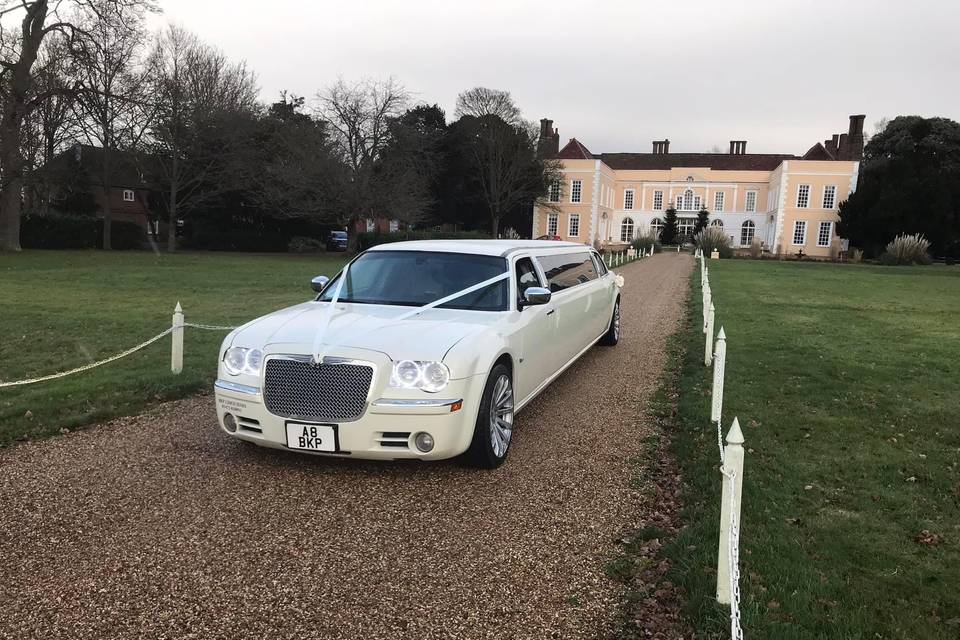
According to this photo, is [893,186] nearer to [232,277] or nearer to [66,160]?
[232,277]

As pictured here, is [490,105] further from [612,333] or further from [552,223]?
[612,333]

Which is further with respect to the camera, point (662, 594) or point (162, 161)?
point (162, 161)

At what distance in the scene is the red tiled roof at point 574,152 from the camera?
72.2 meters

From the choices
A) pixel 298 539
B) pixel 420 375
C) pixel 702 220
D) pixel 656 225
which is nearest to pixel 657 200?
pixel 656 225

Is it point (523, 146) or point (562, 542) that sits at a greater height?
point (523, 146)

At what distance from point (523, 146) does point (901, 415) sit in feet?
183

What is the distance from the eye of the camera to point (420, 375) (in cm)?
464

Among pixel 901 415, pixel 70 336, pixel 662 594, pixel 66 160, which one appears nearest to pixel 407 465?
pixel 662 594

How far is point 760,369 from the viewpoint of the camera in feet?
29.7

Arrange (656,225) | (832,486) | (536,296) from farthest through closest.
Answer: (656,225), (536,296), (832,486)

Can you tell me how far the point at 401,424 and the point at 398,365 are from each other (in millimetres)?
412

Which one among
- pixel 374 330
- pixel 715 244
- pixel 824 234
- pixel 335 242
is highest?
pixel 824 234

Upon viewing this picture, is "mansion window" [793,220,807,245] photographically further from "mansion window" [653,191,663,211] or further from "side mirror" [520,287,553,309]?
"side mirror" [520,287,553,309]

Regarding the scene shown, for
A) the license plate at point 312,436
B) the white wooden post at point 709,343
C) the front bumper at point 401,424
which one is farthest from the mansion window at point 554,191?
the license plate at point 312,436
